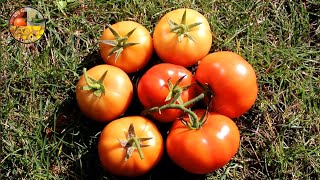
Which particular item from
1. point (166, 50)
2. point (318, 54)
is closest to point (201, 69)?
point (166, 50)

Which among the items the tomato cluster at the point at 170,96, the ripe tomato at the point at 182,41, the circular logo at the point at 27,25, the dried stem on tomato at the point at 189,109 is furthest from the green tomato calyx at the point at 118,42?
the circular logo at the point at 27,25

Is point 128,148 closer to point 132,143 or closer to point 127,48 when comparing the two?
point 132,143

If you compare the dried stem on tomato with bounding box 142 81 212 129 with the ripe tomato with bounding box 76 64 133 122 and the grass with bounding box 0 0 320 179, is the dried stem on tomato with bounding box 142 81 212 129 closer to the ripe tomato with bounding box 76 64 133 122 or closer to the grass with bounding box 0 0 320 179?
the ripe tomato with bounding box 76 64 133 122

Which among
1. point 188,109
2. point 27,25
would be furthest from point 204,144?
point 27,25

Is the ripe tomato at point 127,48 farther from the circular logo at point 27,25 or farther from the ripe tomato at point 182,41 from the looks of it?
the circular logo at point 27,25

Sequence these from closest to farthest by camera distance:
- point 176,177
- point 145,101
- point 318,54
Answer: point 145,101 < point 176,177 < point 318,54

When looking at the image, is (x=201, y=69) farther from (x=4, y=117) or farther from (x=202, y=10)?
(x=4, y=117)

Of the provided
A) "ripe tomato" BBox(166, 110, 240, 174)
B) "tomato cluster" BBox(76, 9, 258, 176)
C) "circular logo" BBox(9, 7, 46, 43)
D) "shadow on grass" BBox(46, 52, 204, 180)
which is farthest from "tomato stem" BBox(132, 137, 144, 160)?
"circular logo" BBox(9, 7, 46, 43)

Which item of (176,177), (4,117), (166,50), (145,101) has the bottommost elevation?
(176,177)
